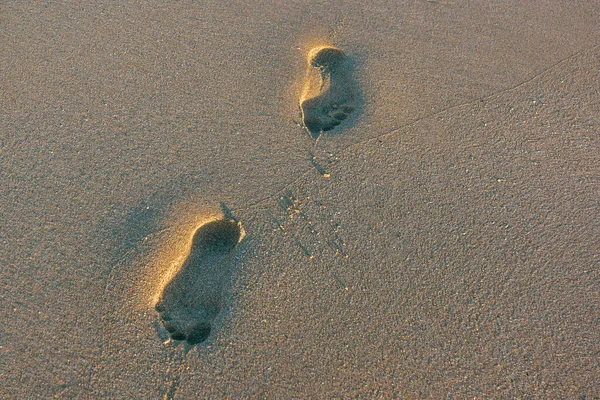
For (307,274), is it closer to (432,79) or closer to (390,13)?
(432,79)

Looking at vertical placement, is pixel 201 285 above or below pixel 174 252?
below

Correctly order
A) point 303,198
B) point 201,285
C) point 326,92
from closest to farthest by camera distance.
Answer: point 201,285 → point 303,198 → point 326,92

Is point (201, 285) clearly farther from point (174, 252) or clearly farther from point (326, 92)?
point (326, 92)

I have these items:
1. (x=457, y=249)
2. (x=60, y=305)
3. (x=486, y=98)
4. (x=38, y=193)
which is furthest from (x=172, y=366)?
(x=486, y=98)

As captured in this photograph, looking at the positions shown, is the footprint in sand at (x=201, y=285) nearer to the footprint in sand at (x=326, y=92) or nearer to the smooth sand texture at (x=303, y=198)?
the smooth sand texture at (x=303, y=198)

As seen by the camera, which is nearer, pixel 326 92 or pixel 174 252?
pixel 174 252

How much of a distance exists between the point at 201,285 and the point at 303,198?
722 millimetres

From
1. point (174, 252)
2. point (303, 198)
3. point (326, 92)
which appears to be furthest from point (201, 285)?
point (326, 92)

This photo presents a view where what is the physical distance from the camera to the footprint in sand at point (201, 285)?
2.13m

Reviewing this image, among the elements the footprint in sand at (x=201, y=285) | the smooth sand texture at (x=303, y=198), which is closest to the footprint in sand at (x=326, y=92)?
the smooth sand texture at (x=303, y=198)

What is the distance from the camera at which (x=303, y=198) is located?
94.3 inches

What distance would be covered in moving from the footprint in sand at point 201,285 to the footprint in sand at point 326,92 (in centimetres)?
84

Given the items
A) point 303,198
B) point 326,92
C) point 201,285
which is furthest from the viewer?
point 326,92

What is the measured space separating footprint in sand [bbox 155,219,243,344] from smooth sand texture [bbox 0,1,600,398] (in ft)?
0.20
